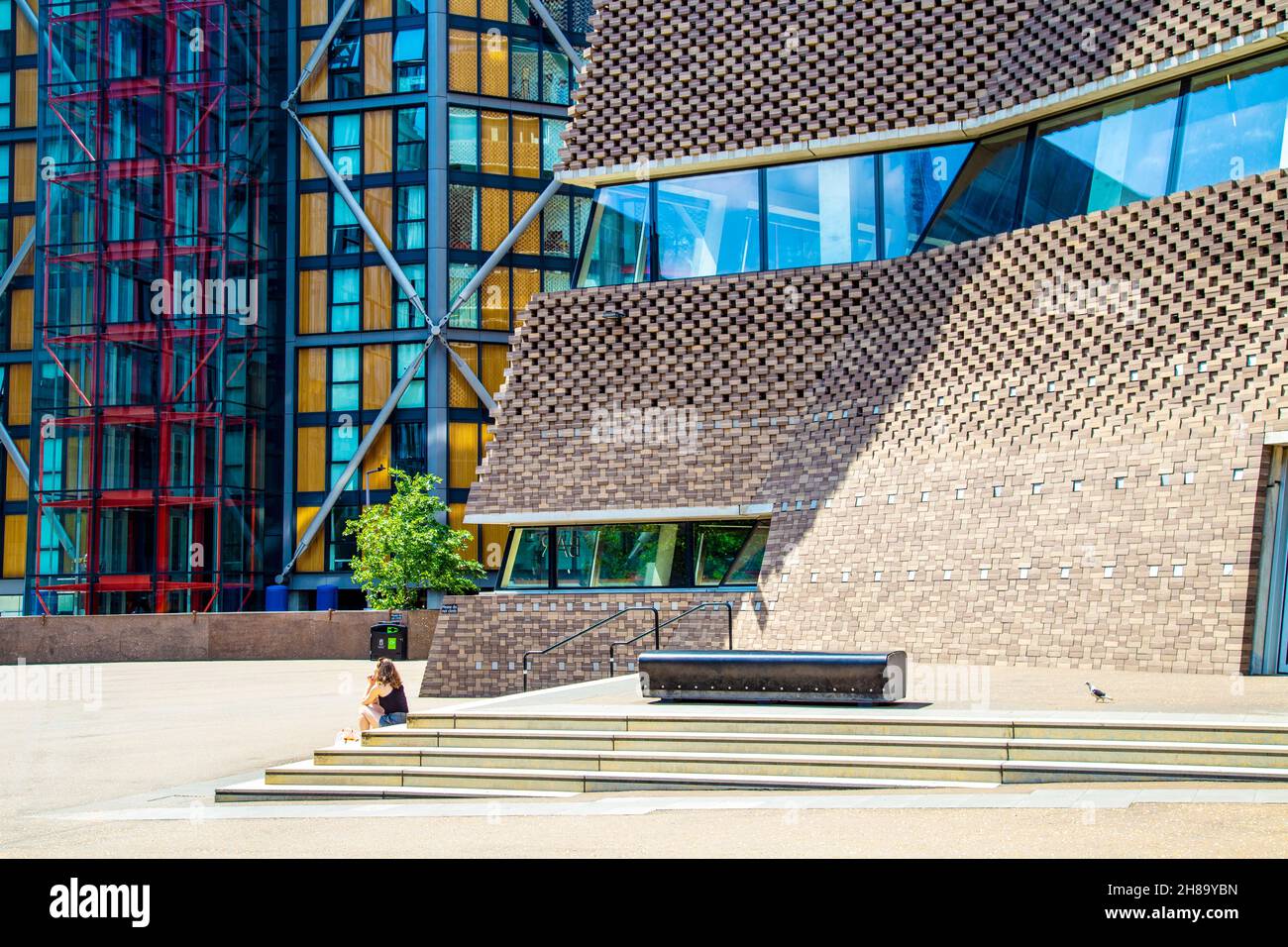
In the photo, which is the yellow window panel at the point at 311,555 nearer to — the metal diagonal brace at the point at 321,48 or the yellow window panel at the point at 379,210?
the yellow window panel at the point at 379,210

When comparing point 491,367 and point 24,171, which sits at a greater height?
point 24,171

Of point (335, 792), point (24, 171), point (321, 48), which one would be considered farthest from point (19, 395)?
point (335, 792)

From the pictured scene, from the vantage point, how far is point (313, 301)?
180ft

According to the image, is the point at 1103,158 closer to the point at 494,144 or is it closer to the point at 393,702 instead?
the point at 393,702

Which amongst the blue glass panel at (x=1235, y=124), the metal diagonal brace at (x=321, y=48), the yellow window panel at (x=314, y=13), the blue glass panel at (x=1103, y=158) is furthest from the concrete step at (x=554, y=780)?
the yellow window panel at (x=314, y=13)

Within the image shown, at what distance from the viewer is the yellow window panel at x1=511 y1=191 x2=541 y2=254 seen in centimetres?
5478

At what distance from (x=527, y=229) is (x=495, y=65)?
6397 millimetres

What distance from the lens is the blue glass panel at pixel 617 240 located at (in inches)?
1001

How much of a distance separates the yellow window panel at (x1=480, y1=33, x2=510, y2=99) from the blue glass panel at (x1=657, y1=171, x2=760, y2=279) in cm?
3178

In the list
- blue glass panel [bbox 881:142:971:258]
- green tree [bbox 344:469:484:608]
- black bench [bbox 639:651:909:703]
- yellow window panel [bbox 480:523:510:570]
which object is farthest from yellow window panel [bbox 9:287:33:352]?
black bench [bbox 639:651:909:703]

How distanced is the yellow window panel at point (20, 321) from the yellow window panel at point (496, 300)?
19.0m

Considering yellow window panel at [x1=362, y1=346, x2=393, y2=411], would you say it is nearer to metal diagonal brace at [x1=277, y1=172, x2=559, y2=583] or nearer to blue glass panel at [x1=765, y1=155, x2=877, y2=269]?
metal diagonal brace at [x1=277, y1=172, x2=559, y2=583]

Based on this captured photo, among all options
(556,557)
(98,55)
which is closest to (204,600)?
(98,55)
